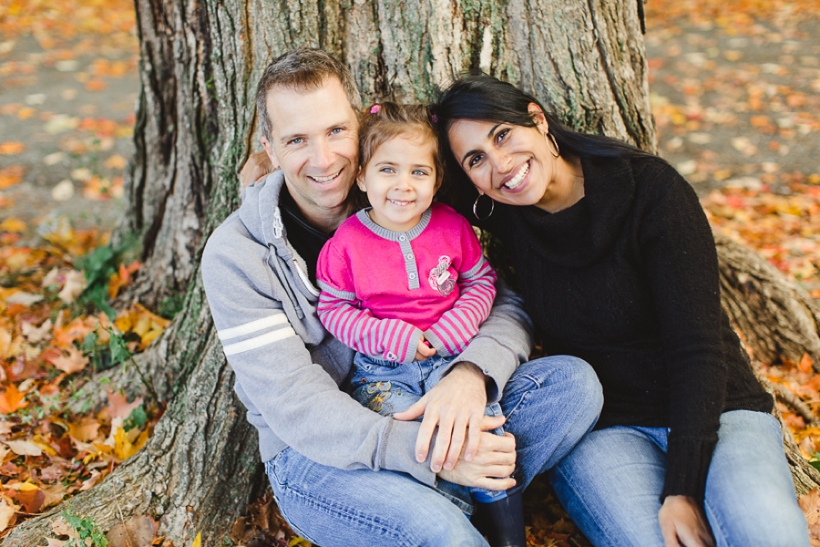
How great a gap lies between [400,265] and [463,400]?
559 millimetres

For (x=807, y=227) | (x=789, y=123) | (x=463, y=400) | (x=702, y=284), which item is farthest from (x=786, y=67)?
(x=463, y=400)

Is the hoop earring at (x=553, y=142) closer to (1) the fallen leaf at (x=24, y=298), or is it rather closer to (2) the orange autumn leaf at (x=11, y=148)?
(1) the fallen leaf at (x=24, y=298)

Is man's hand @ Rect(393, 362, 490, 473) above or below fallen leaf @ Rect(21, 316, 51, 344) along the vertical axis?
above

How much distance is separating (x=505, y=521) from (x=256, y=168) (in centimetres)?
173

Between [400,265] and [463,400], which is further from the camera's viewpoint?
[400,265]

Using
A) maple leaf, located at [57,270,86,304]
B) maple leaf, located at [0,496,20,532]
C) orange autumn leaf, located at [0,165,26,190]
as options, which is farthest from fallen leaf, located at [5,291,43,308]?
orange autumn leaf, located at [0,165,26,190]

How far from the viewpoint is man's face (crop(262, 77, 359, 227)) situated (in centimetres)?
227

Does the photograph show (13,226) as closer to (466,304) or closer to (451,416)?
(466,304)

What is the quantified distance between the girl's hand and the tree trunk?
0.94m

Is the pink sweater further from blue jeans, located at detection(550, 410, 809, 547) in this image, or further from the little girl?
blue jeans, located at detection(550, 410, 809, 547)

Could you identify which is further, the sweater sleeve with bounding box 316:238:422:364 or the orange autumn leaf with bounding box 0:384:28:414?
the orange autumn leaf with bounding box 0:384:28:414

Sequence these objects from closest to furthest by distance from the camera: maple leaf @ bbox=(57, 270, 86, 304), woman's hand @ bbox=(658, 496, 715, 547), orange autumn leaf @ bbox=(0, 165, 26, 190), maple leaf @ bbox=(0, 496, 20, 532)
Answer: woman's hand @ bbox=(658, 496, 715, 547) < maple leaf @ bbox=(0, 496, 20, 532) < maple leaf @ bbox=(57, 270, 86, 304) < orange autumn leaf @ bbox=(0, 165, 26, 190)

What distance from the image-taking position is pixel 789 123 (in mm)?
6020

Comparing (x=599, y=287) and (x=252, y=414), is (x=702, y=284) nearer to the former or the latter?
(x=599, y=287)
